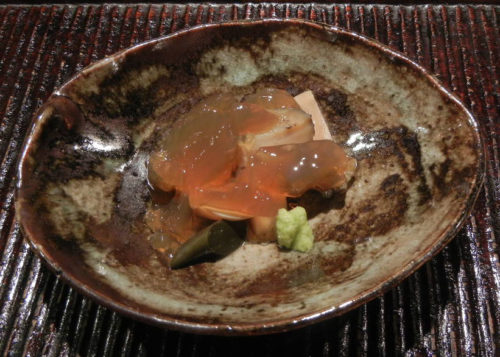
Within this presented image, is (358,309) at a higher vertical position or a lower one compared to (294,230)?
lower

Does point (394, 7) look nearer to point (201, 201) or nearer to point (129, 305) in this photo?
point (201, 201)

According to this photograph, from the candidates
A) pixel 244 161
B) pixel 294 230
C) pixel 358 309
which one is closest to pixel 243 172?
pixel 244 161

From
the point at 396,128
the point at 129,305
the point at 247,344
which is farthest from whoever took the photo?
the point at 396,128

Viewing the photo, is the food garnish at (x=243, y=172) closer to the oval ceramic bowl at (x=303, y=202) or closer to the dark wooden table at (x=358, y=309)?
the oval ceramic bowl at (x=303, y=202)

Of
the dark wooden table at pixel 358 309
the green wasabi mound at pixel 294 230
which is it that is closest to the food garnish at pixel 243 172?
the green wasabi mound at pixel 294 230

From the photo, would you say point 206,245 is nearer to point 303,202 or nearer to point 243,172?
point 243,172

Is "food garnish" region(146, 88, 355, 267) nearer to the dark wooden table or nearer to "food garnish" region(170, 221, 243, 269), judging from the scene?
"food garnish" region(170, 221, 243, 269)

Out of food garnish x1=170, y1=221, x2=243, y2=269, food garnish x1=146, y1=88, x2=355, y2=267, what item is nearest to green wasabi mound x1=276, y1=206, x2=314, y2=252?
food garnish x1=146, y1=88, x2=355, y2=267

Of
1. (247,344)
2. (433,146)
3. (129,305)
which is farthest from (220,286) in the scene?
(433,146)
